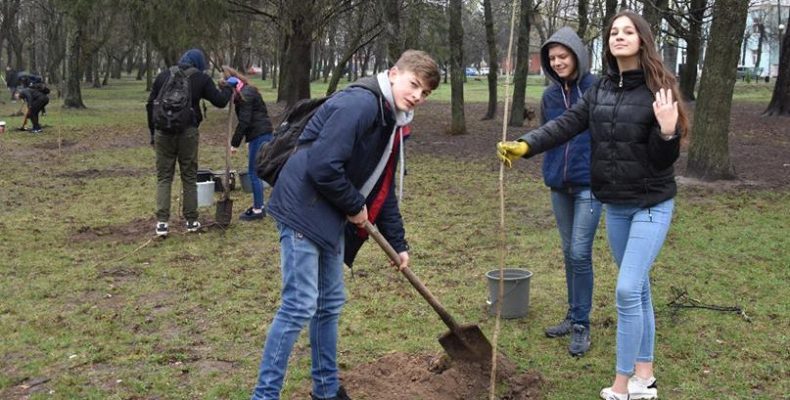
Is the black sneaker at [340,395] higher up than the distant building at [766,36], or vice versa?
the distant building at [766,36]

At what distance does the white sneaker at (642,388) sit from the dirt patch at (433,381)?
47cm

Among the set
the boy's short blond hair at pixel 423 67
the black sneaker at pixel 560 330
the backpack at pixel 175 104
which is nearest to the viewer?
the boy's short blond hair at pixel 423 67

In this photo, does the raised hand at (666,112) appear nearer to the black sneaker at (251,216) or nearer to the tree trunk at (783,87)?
the black sneaker at (251,216)

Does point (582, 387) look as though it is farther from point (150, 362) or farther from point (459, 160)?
point (459, 160)

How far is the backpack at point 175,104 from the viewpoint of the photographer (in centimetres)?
720

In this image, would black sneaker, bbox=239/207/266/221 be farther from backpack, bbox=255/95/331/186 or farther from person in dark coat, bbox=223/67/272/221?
backpack, bbox=255/95/331/186

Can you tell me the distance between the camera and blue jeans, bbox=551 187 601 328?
4.42 meters

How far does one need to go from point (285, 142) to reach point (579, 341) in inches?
87.1

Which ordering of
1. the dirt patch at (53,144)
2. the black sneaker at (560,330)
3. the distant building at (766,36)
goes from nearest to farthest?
the black sneaker at (560,330), the dirt patch at (53,144), the distant building at (766,36)

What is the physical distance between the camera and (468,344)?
4.08 metres

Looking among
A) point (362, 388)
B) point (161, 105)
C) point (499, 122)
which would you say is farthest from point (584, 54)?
point (499, 122)

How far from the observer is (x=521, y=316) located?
17.1 feet

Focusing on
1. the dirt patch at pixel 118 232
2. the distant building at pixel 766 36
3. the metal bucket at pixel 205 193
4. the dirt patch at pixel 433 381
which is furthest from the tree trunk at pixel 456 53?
the distant building at pixel 766 36

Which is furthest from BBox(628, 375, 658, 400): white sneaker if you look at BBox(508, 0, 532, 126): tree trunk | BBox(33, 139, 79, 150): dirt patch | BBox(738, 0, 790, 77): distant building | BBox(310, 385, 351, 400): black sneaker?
BBox(738, 0, 790, 77): distant building
